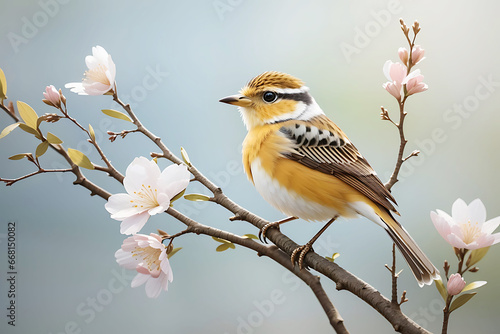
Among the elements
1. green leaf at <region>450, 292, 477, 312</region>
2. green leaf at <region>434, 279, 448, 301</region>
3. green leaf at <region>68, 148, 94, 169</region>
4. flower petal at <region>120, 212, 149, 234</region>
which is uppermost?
green leaf at <region>68, 148, 94, 169</region>

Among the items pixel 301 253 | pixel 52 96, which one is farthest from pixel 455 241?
pixel 52 96

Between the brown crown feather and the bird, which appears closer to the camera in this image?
the bird

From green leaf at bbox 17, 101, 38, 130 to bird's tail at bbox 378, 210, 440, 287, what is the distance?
510 millimetres

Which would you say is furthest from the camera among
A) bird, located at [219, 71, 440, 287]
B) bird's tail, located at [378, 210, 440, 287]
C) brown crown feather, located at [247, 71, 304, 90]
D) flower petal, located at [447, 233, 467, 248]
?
brown crown feather, located at [247, 71, 304, 90]

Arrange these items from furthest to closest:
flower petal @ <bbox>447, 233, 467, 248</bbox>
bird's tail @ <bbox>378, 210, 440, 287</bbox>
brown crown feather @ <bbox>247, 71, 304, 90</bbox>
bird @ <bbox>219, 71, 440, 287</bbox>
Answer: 1. brown crown feather @ <bbox>247, 71, 304, 90</bbox>
2. bird @ <bbox>219, 71, 440, 287</bbox>
3. bird's tail @ <bbox>378, 210, 440, 287</bbox>
4. flower petal @ <bbox>447, 233, 467, 248</bbox>

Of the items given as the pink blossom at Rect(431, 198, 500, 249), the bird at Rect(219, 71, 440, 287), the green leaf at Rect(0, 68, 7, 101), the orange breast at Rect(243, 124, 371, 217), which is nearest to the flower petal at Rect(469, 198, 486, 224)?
the pink blossom at Rect(431, 198, 500, 249)

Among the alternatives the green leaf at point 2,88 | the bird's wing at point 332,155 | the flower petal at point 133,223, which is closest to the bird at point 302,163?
the bird's wing at point 332,155

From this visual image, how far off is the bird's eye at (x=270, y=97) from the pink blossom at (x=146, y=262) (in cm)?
36

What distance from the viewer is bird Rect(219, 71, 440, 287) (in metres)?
0.76

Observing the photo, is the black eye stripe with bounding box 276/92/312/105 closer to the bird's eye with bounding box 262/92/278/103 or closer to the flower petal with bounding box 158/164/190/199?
the bird's eye with bounding box 262/92/278/103

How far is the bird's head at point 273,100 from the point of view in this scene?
0.86 metres

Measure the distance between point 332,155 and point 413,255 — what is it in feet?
0.82

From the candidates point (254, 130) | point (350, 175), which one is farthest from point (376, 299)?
point (254, 130)

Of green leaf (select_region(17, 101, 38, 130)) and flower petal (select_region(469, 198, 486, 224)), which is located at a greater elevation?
green leaf (select_region(17, 101, 38, 130))
